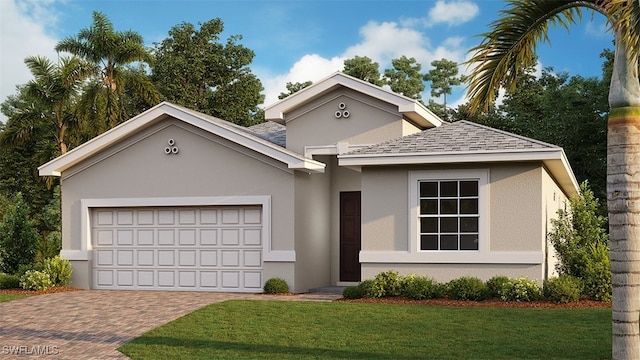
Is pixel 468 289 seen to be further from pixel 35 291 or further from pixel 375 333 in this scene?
pixel 35 291

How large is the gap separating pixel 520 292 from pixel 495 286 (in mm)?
544

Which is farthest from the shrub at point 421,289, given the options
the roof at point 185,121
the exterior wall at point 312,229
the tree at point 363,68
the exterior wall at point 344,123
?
the tree at point 363,68

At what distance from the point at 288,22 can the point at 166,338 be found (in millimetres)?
13987

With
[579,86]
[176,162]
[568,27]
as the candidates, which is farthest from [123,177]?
[579,86]

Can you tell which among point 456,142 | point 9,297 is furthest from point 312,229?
point 9,297

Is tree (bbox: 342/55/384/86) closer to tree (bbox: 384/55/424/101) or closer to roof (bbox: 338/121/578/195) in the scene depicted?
tree (bbox: 384/55/424/101)

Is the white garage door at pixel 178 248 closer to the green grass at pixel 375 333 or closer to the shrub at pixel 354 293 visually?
the shrub at pixel 354 293

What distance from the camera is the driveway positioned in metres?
11.6

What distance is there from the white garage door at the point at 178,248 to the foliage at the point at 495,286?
5.46 metres

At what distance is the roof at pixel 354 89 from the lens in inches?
728

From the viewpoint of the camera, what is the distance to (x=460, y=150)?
16.0m

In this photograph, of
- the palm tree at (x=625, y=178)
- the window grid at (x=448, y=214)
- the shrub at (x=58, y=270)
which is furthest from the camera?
the shrub at (x=58, y=270)

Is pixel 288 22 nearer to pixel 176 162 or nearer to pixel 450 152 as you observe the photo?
pixel 176 162

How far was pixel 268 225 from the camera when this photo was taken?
17.7 metres
